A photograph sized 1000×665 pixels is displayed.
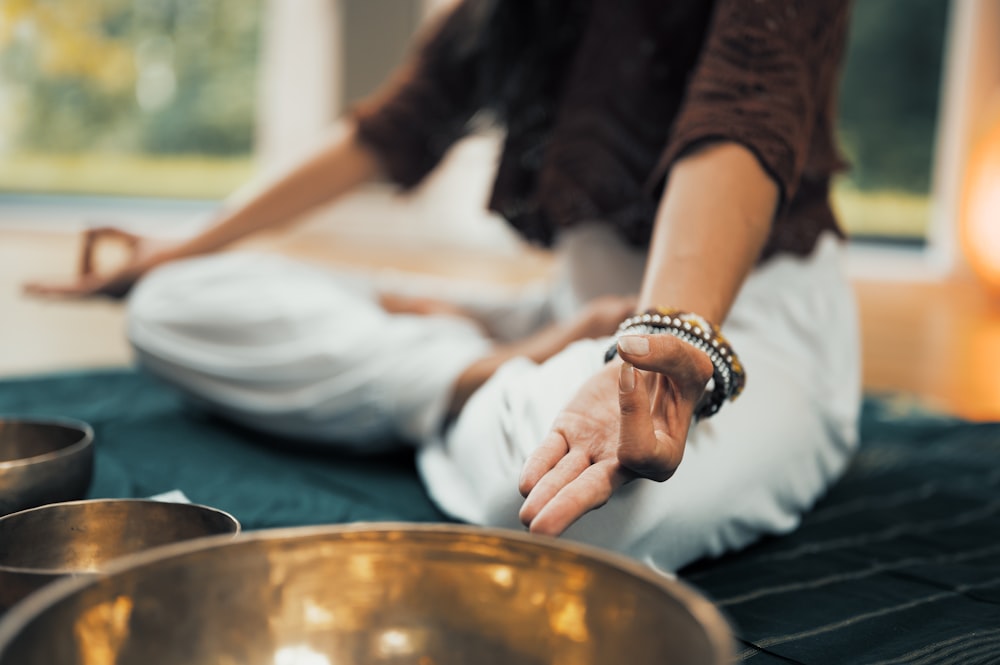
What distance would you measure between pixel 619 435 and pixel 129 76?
5.48 meters

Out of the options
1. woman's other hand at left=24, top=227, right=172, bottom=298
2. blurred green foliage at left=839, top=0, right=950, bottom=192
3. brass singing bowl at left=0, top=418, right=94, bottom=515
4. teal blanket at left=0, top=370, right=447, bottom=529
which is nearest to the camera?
brass singing bowl at left=0, top=418, right=94, bottom=515

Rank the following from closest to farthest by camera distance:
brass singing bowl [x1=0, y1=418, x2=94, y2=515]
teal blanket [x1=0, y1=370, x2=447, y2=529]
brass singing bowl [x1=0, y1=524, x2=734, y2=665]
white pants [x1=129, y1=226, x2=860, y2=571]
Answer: brass singing bowl [x1=0, y1=524, x2=734, y2=665] < brass singing bowl [x1=0, y1=418, x2=94, y2=515] < white pants [x1=129, y1=226, x2=860, y2=571] < teal blanket [x1=0, y1=370, x2=447, y2=529]

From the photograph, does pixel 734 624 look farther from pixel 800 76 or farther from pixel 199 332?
pixel 199 332

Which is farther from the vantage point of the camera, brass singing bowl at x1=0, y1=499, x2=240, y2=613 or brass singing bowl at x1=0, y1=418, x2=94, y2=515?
brass singing bowl at x1=0, y1=418, x2=94, y2=515

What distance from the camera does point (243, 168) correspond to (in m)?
5.75

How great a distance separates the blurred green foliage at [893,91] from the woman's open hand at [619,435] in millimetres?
3922

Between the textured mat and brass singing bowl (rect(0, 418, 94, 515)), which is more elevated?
brass singing bowl (rect(0, 418, 94, 515))

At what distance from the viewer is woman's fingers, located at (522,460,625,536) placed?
0.61 m

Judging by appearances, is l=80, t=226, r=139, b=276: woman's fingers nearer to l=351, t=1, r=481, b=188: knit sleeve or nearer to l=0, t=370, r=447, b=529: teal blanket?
l=0, t=370, r=447, b=529: teal blanket

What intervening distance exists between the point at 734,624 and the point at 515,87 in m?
0.76

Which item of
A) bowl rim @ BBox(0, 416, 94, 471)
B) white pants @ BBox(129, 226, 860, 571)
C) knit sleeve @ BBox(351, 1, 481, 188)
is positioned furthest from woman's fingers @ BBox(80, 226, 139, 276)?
bowl rim @ BBox(0, 416, 94, 471)

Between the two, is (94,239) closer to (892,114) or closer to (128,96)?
(892,114)

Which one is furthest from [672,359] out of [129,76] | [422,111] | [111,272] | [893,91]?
[129,76]

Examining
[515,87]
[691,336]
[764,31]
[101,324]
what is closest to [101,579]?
[691,336]
